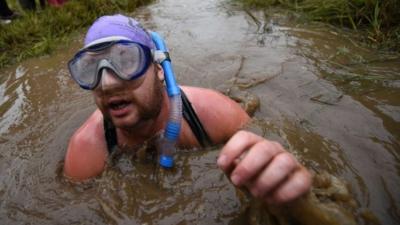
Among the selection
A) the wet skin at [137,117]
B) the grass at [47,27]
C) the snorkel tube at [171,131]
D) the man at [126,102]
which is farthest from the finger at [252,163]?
the grass at [47,27]

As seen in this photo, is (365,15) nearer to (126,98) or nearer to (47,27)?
(126,98)

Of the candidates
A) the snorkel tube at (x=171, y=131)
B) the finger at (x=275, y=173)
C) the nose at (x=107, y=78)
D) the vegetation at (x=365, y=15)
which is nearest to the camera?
the finger at (x=275, y=173)

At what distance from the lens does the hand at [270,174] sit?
1.29m

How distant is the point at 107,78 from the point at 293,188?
5.51ft

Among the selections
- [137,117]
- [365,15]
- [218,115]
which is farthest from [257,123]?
[365,15]

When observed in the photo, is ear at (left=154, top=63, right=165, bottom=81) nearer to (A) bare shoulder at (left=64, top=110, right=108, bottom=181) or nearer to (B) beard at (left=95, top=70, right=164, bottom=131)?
(B) beard at (left=95, top=70, right=164, bottom=131)

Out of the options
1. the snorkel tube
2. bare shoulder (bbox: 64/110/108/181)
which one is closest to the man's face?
the snorkel tube

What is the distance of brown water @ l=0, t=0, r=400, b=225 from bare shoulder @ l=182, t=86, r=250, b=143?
0.62 feet

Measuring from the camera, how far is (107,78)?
264 cm

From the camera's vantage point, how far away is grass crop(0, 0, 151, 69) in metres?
5.85

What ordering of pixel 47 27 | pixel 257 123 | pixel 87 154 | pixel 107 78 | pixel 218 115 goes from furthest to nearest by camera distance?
pixel 47 27 < pixel 257 123 < pixel 218 115 < pixel 87 154 < pixel 107 78

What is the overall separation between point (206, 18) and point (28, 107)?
122 inches

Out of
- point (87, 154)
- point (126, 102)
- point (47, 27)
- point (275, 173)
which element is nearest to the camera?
point (275, 173)

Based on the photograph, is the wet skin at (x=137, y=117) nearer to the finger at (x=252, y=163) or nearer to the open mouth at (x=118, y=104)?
the open mouth at (x=118, y=104)
